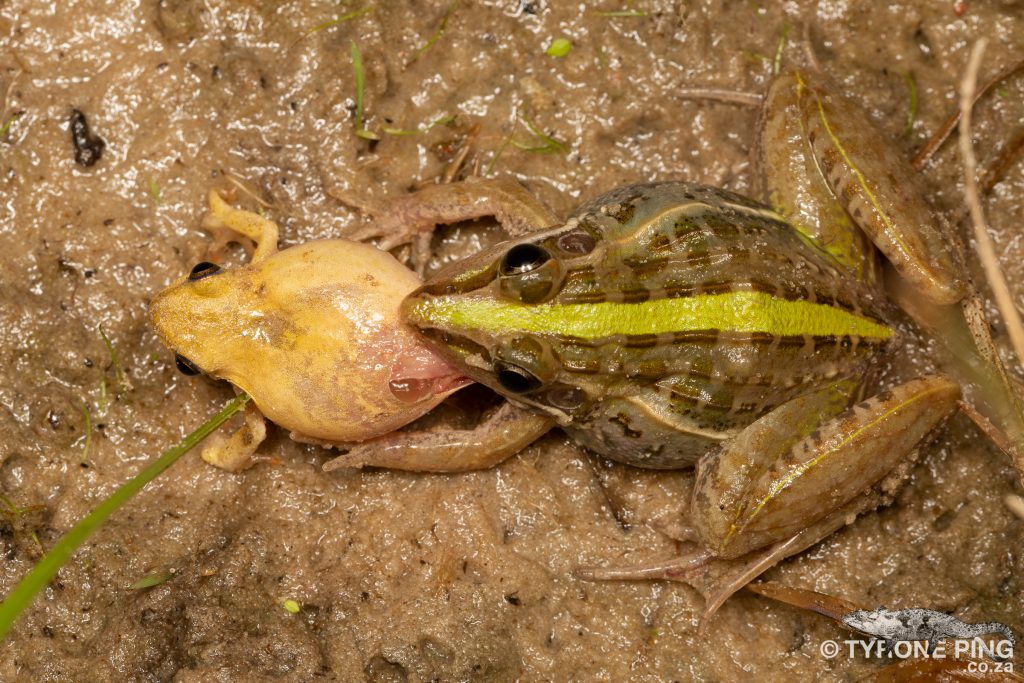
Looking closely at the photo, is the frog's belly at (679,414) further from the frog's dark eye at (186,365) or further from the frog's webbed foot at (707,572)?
the frog's dark eye at (186,365)

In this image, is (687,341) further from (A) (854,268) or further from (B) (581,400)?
(A) (854,268)

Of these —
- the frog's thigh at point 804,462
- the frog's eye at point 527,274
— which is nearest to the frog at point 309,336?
the frog's eye at point 527,274

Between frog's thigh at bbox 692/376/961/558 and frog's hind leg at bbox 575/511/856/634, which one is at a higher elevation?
frog's thigh at bbox 692/376/961/558

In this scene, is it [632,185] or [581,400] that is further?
[632,185]

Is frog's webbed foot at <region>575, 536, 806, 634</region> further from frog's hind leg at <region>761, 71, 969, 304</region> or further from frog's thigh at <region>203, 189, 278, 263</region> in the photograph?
frog's thigh at <region>203, 189, 278, 263</region>

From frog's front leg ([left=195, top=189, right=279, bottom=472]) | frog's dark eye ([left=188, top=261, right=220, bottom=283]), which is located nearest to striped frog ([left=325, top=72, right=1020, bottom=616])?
frog's front leg ([left=195, top=189, right=279, bottom=472])

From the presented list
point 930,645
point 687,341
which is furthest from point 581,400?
point 930,645
